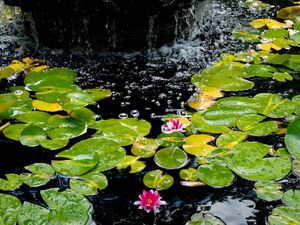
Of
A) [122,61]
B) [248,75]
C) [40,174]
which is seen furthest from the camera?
[122,61]

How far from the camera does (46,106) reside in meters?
1.96

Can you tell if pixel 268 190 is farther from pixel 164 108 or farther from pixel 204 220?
pixel 164 108

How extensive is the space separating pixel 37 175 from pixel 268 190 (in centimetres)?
82

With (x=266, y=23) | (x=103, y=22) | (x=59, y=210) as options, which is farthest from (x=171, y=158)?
(x=266, y=23)

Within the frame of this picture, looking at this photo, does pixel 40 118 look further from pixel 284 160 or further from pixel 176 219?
pixel 284 160

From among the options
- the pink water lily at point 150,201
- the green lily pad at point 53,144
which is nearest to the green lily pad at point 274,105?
the pink water lily at point 150,201

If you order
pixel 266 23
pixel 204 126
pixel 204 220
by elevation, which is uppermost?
pixel 266 23

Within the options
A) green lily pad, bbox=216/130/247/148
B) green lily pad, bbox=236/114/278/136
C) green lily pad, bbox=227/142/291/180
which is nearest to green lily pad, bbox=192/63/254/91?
green lily pad, bbox=236/114/278/136

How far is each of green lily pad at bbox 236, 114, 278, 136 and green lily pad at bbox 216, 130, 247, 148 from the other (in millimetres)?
38

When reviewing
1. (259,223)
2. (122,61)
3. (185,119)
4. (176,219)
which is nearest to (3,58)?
(122,61)

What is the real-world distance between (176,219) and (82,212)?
0.30 m

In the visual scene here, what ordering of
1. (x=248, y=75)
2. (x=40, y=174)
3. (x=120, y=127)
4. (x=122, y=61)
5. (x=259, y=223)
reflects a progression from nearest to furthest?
1. (x=259, y=223)
2. (x=40, y=174)
3. (x=120, y=127)
4. (x=248, y=75)
5. (x=122, y=61)

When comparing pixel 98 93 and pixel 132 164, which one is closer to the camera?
pixel 132 164

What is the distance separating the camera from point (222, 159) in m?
1.58
